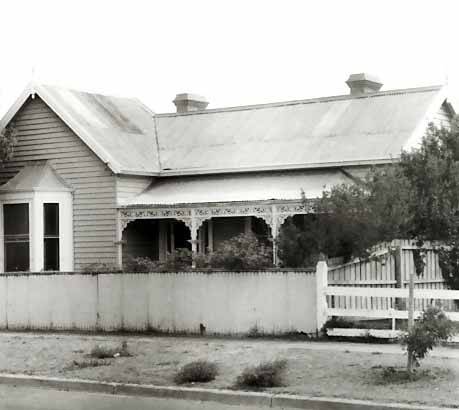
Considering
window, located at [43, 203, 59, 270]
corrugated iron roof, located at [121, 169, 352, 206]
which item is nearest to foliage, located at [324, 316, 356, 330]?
corrugated iron roof, located at [121, 169, 352, 206]

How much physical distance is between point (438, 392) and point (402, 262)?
9.22m

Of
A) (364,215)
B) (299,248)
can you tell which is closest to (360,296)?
(364,215)

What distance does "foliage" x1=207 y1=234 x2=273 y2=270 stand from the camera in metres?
16.2

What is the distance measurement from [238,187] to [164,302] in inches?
320

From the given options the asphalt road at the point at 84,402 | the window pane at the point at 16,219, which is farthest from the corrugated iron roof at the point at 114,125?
the asphalt road at the point at 84,402

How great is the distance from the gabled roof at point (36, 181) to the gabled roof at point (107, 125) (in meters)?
1.37

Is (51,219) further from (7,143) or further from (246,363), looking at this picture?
→ (246,363)

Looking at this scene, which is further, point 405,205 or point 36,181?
point 36,181

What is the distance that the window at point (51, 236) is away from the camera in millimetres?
24438

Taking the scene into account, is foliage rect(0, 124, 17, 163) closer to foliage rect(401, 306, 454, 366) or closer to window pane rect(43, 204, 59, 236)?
window pane rect(43, 204, 59, 236)

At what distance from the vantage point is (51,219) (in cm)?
2467

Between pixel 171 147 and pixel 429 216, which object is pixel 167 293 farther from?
pixel 171 147

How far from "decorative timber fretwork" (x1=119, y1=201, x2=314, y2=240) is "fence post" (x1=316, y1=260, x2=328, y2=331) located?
5.84m

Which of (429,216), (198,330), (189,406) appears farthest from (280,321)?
(189,406)
